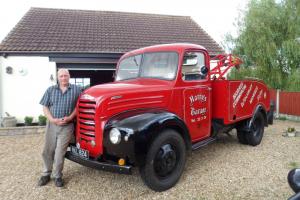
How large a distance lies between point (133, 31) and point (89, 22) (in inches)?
88.6

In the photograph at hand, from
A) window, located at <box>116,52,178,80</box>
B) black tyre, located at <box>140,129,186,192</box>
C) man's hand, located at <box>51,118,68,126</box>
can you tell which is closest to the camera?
black tyre, located at <box>140,129,186,192</box>

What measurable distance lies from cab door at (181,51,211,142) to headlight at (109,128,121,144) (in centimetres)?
150

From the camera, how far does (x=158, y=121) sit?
3965 mm

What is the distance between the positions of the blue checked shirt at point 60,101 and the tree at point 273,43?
32.1ft

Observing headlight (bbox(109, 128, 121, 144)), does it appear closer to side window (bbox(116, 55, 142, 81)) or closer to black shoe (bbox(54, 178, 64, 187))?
black shoe (bbox(54, 178, 64, 187))

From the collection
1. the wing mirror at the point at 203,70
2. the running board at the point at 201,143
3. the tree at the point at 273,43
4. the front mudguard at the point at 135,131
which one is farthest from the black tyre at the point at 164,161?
the tree at the point at 273,43

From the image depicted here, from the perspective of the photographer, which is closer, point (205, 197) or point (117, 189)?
point (205, 197)

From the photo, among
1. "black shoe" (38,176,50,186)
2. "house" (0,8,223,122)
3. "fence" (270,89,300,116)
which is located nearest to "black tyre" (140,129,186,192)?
"black shoe" (38,176,50,186)

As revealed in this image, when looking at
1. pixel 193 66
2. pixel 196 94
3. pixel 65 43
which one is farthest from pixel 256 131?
pixel 65 43

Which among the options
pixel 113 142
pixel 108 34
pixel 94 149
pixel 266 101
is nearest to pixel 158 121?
pixel 113 142

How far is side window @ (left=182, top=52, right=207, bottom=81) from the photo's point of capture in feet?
16.0

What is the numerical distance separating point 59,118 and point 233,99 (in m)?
3.42

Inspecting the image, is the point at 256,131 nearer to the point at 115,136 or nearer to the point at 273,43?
the point at 115,136

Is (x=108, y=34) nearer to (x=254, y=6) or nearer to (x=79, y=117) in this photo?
(x=254, y=6)
